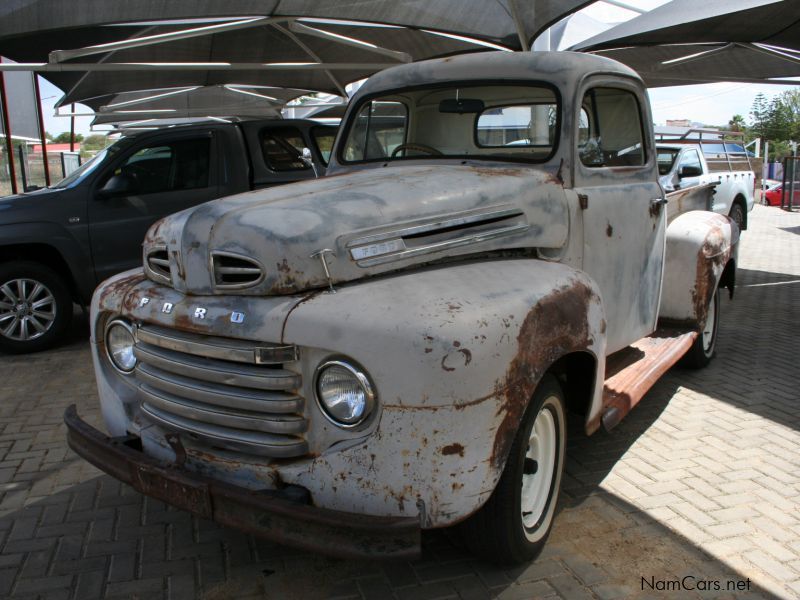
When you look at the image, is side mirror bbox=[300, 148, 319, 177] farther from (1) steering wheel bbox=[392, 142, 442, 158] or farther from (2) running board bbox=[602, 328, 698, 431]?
(2) running board bbox=[602, 328, 698, 431]

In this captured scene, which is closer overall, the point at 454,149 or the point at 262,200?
the point at 262,200

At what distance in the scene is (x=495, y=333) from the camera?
2377 millimetres

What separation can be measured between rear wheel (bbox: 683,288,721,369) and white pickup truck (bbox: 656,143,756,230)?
4989 mm

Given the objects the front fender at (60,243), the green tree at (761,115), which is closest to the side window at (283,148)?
the front fender at (60,243)

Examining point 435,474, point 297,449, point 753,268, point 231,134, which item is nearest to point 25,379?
point 231,134

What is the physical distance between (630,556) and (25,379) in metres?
4.80

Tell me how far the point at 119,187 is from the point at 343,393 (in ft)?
17.3

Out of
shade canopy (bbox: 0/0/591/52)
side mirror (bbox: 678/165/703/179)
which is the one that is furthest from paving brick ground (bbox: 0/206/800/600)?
side mirror (bbox: 678/165/703/179)

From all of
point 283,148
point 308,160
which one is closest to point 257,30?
point 283,148

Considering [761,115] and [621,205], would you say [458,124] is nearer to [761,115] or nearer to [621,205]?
[621,205]

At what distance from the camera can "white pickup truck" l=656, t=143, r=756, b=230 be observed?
11.4m

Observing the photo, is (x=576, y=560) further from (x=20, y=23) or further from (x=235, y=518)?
(x=20, y=23)

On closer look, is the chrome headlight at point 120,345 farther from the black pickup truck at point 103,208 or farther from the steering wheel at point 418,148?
the black pickup truck at point 103,208

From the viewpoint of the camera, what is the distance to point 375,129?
13.6 ft
